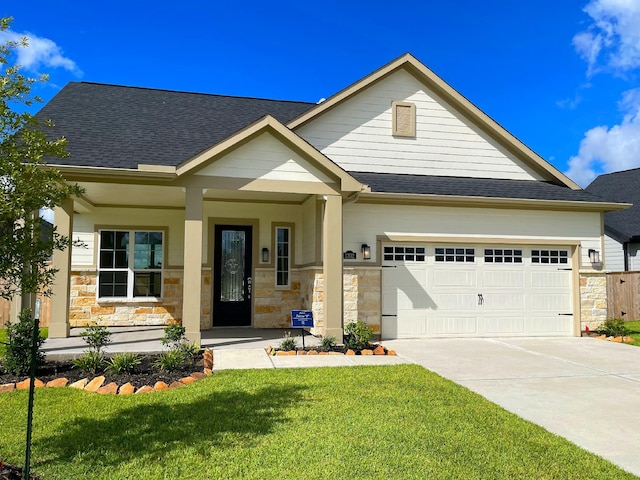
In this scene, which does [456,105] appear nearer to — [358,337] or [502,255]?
[502,255]

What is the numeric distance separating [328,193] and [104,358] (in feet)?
16.5

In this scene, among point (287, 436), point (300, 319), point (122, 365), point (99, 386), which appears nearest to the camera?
point (287, 436)

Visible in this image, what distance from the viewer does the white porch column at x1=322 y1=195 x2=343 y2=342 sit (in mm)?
9328

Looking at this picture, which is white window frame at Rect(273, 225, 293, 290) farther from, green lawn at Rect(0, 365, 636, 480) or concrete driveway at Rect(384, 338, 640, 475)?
green lawn at Rect(0, 365, 636, 480)

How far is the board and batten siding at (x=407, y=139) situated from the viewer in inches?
465

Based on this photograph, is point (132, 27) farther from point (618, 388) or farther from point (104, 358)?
point (618, 388)

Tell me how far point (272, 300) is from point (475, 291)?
502cm

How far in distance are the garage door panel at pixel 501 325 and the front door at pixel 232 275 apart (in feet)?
19.1

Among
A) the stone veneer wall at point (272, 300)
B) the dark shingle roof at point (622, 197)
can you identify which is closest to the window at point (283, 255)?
the stone veneer wall at point (272, 300)

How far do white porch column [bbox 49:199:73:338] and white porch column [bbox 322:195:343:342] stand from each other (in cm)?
525

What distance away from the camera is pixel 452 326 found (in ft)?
35.9

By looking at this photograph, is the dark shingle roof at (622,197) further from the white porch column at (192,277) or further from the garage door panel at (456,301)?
the white porch column at (192,277)

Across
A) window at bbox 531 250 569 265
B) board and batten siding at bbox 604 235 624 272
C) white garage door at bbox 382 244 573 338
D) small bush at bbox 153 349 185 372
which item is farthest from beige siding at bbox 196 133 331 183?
board and batten siding at bbox 604 235 624 272

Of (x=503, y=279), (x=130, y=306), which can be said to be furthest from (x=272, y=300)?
(x=503, y=279)
